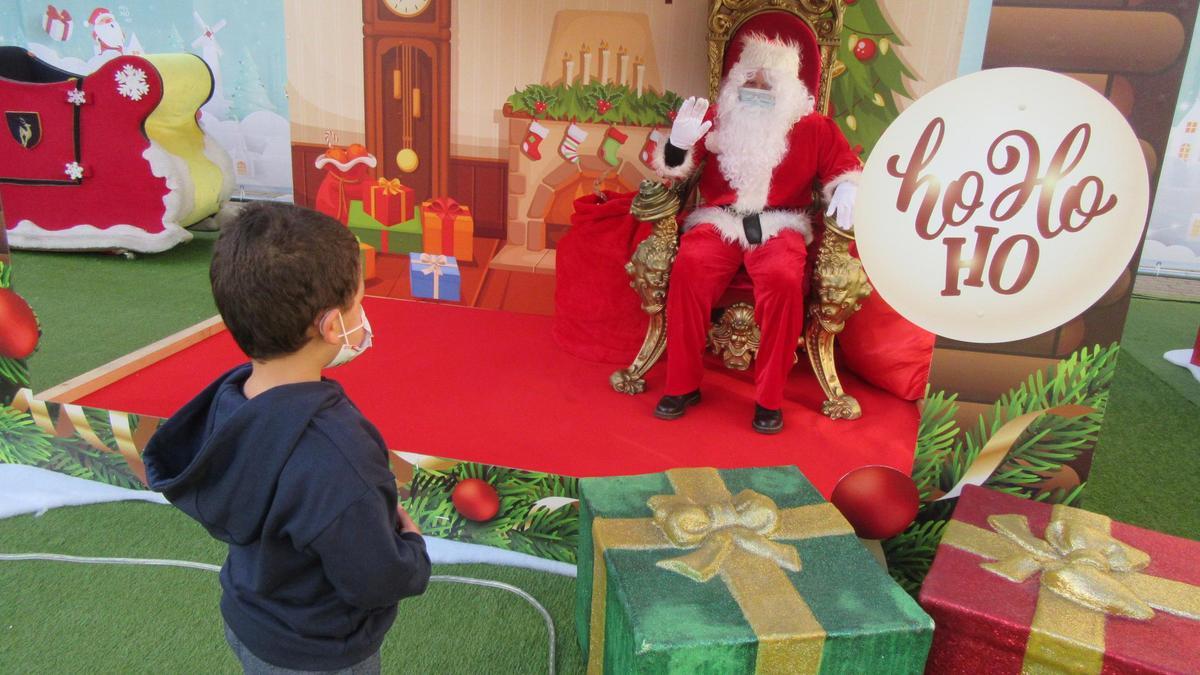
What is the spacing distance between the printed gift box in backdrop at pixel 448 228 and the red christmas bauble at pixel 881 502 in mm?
2175

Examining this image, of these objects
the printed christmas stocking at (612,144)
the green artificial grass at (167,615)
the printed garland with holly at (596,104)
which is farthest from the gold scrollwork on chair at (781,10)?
the green artificial grass at (167,615)

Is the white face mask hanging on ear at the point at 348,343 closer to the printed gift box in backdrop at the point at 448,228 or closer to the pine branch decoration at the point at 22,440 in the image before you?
the pine branch decoration at the point at 22,440

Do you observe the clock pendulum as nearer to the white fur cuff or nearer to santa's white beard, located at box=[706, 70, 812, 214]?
santa's white beard, located at box=[706, 70, 812, 214]

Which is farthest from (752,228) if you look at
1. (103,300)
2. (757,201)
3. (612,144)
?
(103,300)

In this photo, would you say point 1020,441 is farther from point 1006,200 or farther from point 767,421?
point 767,421

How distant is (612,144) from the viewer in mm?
3789

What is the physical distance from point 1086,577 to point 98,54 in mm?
7568

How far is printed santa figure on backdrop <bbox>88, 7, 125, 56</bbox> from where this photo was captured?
6.68m

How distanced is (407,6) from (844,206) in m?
2.02

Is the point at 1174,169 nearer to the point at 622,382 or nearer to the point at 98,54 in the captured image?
the point at 622,382

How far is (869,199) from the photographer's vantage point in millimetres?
2268

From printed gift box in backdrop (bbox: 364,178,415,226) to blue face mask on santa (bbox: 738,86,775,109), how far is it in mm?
1579

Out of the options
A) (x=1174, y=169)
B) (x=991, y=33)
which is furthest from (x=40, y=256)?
(x=1174, y=169)

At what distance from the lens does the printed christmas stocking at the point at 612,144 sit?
12.4 ft
